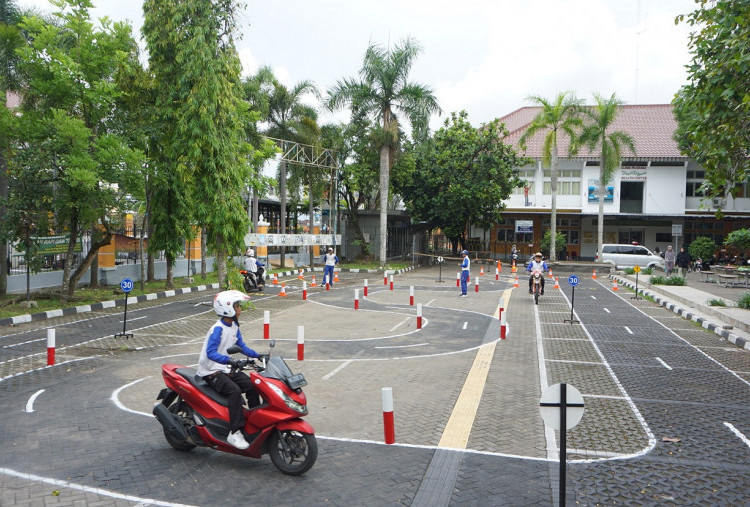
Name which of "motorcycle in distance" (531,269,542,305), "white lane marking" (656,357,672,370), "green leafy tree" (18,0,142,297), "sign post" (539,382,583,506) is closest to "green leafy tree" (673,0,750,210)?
"white lane marking" (656,357,672,370)

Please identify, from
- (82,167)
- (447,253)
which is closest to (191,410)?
(82,167)

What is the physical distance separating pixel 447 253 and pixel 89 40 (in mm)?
36305

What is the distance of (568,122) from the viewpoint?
37.3 meters

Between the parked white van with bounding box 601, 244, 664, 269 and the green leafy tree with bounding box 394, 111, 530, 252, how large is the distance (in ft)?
25.3

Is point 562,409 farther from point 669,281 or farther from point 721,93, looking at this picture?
point 669,281

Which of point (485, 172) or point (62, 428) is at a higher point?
point (485, 172)

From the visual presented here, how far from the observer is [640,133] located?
47.4 meters

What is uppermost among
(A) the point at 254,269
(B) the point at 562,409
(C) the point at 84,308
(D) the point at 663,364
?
(A) the point at 254,269

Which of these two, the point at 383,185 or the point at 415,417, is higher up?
the point at 383,185

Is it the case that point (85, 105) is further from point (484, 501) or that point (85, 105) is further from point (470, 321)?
point (484, 501)

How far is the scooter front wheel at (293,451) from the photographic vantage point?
613 centimetres

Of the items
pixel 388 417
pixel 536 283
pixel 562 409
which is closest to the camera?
pixel 562 409

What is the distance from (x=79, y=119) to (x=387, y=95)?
20.1 metres

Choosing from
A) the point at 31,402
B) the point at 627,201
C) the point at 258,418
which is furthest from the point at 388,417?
the point at 627,201
